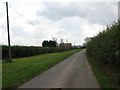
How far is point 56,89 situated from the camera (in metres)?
5.70

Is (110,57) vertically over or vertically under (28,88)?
over

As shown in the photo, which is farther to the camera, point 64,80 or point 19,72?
point 19,72

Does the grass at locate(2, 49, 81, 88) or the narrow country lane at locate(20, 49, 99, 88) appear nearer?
the narrow country lane at locate(20, 49, 99, 88)

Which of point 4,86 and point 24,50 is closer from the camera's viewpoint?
point 4,86

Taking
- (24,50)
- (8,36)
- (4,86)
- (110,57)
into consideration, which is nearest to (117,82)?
(110,57)

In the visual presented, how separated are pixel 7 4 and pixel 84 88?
57.8 feet

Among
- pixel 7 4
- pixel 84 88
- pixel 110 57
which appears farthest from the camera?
pixel 7 4

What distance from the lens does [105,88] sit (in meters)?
5.50

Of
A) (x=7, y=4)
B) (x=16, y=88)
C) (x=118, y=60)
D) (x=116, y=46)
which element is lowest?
(x=16, y=88)

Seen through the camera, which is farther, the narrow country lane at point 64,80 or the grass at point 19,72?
the grass at point 19,72

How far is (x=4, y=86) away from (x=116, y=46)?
6434 millimetres

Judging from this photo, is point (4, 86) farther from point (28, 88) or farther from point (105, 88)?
point (105, 88)

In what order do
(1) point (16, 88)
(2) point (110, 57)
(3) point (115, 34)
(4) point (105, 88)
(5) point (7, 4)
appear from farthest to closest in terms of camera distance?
(5) point (7, 4), (2) point (110, 57), (3) point (115, 34), (1) point (16, 88), (4) point (105, 88)

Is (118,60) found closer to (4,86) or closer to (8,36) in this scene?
(4,86)
